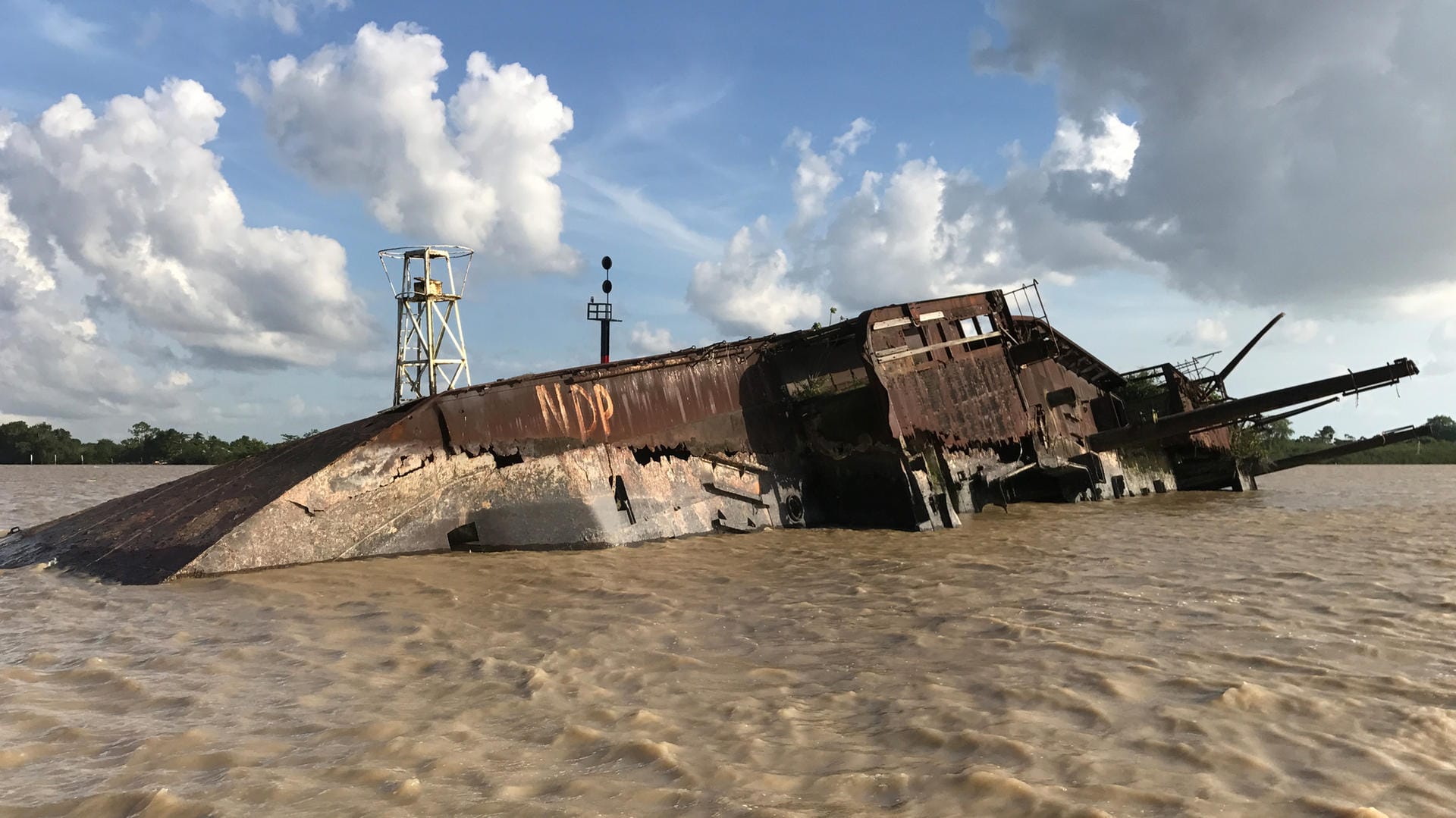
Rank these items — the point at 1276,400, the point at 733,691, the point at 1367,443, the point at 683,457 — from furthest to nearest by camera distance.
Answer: the point at 1367,443
the point at 1276,400
the point at 683,457
the point at 733,691

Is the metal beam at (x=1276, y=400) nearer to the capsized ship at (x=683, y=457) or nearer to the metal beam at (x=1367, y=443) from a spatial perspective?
the capsized ship at (x=683, y=457)

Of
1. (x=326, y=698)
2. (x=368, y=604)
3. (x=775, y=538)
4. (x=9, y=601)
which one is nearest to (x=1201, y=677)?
(x=326, y=698)

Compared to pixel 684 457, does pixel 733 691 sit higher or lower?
lower

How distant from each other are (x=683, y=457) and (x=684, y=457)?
11mm

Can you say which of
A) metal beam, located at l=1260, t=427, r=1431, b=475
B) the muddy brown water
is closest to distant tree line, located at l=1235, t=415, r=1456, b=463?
metal beam, located at l=1260, t=427, r=1431, b=475

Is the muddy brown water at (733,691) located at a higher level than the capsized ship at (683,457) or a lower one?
lower

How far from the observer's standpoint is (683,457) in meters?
9.04

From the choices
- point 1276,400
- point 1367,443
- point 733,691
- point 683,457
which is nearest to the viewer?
point 733,691

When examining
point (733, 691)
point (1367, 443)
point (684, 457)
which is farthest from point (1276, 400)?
point (733, 691)

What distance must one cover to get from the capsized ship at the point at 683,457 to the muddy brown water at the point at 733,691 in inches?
23.2

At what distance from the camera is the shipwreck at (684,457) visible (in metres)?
6.85

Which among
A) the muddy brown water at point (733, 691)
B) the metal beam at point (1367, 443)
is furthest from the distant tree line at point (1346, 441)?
the muddy brown water at point (733, 691)

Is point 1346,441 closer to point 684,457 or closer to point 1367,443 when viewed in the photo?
point 1367,443

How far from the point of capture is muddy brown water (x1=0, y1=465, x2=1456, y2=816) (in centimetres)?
246
